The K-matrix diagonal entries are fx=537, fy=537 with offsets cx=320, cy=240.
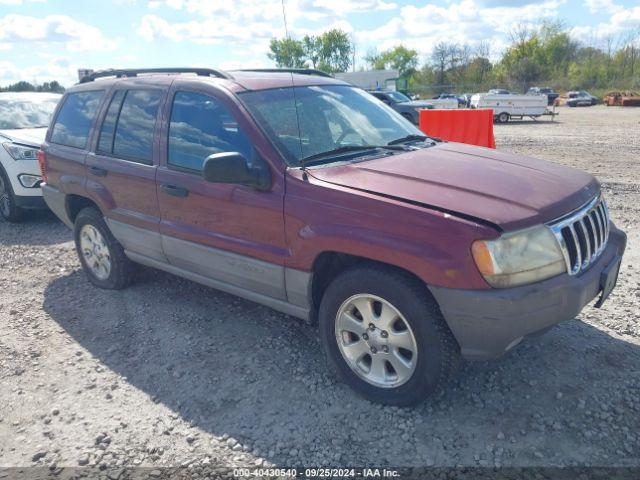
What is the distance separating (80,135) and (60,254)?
6.77ft

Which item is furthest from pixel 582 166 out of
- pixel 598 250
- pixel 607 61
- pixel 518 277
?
pixel 607 61

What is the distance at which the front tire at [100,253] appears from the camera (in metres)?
4.85

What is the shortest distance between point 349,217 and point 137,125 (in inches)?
87.5

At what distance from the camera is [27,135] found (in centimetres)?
775

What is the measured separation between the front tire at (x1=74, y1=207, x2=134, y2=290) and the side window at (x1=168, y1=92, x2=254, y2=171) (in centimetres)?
134

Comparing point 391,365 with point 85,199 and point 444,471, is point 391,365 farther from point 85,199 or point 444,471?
point 85,199

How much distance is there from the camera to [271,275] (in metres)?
3.46

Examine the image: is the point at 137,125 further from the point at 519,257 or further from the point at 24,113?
the point at 24,113

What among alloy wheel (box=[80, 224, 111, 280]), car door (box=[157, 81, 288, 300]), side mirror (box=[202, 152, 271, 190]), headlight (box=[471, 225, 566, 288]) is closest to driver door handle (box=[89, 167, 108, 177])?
alloy wheel (box=[80, 224, 111, 280])

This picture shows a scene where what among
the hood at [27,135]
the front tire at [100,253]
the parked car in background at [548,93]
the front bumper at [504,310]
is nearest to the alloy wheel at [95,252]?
the front tire at [100,253]

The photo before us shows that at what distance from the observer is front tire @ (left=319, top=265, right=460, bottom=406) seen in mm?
2840

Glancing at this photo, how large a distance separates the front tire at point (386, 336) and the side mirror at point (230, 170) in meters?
0.81

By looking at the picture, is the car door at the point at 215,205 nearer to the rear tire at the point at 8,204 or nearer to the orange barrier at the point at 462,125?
the rear tire at the point at 8,204

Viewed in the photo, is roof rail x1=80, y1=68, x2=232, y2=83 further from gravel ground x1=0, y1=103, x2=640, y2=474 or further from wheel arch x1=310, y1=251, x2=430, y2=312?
gravel ground x1=0, y1=103, x2=640, y2=474
